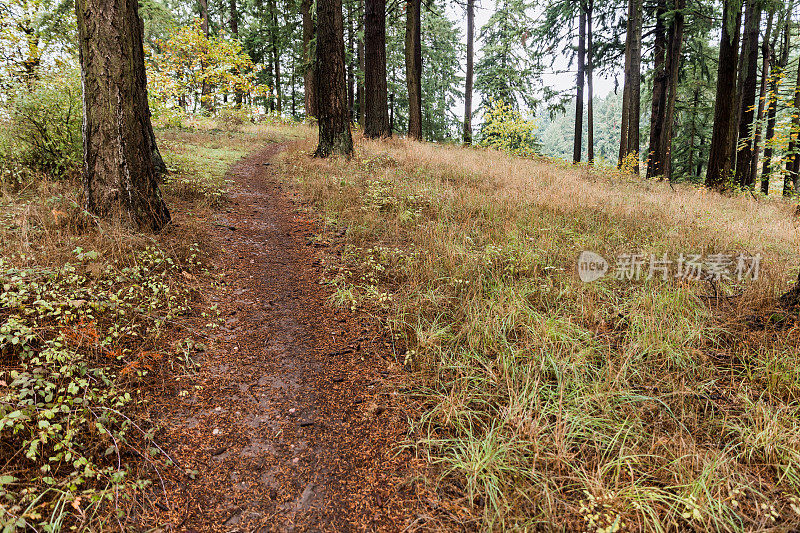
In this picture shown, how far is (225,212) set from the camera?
639 cm

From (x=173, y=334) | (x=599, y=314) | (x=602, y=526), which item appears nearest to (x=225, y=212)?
(x=173, y=334)

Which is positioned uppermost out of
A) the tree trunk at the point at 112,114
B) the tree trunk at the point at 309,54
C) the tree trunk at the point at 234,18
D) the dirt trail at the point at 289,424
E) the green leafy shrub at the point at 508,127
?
the tree trunk at the point at 234,18

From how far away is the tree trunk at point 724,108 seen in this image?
998cm

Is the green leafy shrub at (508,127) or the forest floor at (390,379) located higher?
the green leafy shrub at (508,127)

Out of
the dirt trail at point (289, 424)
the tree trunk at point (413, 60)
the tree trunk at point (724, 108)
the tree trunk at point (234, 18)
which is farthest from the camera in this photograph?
the tree trunk at point (234, 18)

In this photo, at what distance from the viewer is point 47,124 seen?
5355 mm

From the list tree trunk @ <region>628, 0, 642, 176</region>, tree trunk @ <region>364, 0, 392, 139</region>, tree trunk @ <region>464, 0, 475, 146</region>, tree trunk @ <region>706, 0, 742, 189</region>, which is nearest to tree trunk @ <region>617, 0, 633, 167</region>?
tree trunk @ <region>628, 0, 642, 176</region>

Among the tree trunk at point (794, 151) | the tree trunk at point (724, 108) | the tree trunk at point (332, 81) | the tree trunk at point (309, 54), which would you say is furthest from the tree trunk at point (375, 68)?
the tree trunk at point (794, 151)

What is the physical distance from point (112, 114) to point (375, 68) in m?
9.00

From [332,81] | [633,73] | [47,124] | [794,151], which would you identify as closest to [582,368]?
[47,124]

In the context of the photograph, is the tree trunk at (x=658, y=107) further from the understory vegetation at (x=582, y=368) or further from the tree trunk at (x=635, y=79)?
the understory vegetation at (x=582, y=368)

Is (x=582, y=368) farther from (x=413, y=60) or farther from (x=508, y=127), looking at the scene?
(x=508, y=127)

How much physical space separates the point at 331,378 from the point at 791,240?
280 inches

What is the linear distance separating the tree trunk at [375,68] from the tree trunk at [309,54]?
107 inches
